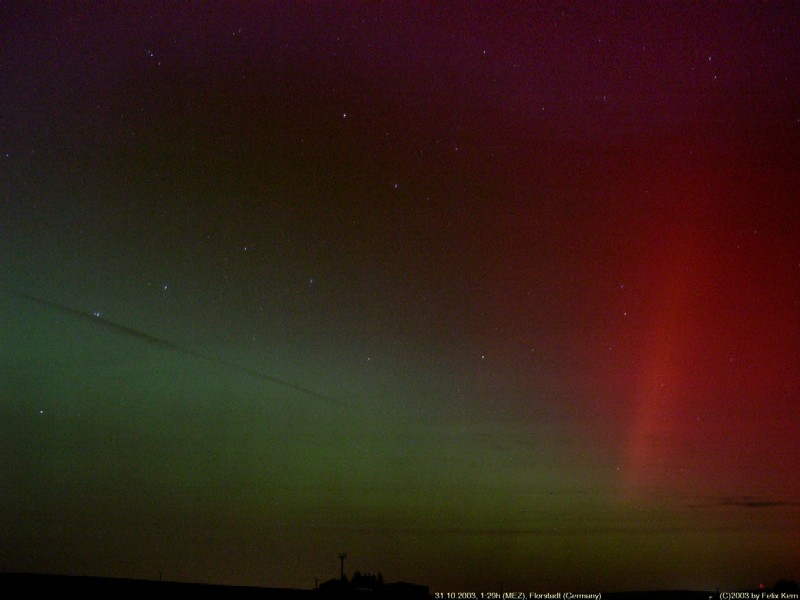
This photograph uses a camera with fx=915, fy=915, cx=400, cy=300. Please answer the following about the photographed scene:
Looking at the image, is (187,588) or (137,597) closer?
(137,597)

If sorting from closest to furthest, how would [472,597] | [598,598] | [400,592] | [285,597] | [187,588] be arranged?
[187,588], [285,597], [400,592], [472,597], [598,598]

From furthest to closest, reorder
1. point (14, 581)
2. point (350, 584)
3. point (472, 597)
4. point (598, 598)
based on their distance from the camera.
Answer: point (598, 598), point (350, 584), point (472, 597), point (14, 581)

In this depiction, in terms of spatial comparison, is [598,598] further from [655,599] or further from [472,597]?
[472,597]

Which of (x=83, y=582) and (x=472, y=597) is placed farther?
(x=472, y=597)

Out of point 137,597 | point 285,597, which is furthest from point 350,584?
point 137,597

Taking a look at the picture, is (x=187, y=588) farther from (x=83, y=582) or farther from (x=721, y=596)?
(x=721, y=596)

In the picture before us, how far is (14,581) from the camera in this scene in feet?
61.4

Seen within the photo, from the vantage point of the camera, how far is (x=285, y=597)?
75.8ft

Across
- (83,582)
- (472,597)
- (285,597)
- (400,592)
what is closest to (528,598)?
(472,597)

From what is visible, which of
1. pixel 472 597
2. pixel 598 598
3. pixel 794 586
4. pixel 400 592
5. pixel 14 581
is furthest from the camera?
pixel 794 586

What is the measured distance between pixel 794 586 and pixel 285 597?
50503 mm

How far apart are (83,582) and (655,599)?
2846 centimetres

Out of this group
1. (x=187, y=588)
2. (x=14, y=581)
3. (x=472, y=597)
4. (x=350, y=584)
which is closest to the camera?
(x=14, y=581)

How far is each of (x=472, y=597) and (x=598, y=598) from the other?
848 centimetres
